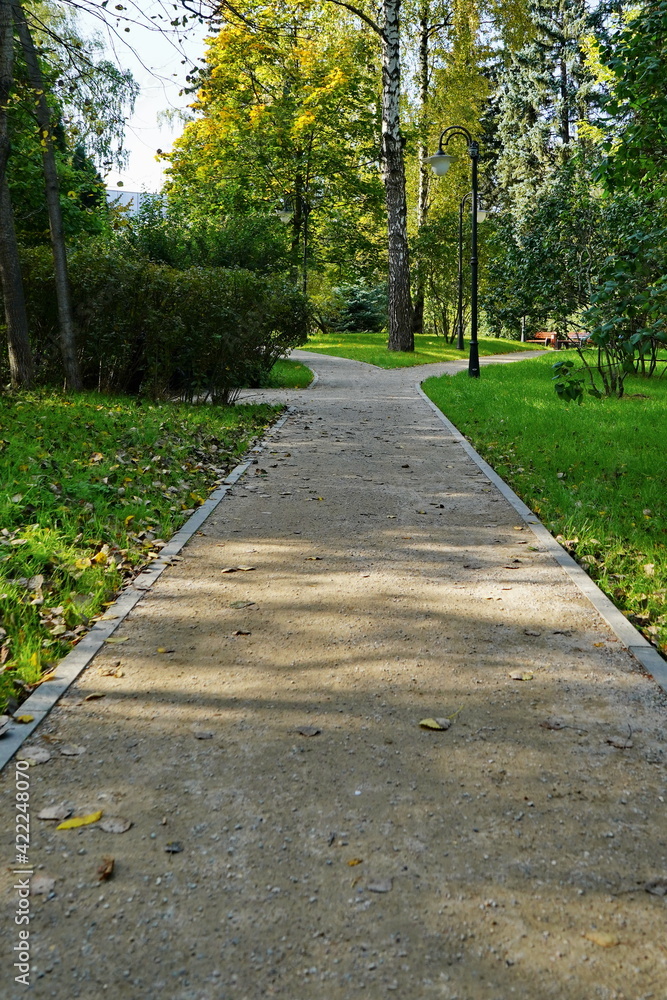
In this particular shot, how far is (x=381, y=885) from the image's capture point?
2.69 m

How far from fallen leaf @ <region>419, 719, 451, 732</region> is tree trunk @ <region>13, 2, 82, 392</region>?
11.2m

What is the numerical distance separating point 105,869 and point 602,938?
1.55 m

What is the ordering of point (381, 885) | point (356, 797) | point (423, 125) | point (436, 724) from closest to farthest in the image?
point (381, 885) → point (356, 797) → point (436, 724) → point (423, 125)

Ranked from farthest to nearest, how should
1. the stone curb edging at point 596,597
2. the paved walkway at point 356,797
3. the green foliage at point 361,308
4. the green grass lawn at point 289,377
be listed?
the green foliage at point 361,308, the green grass lawn at point 289,377, the stone curb edging at point 596,597, the paved walkway at point 356,797

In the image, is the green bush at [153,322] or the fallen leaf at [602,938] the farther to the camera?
the green bush at [153,322]

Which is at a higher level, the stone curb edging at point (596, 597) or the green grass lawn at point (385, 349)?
the green grass lawn at point (385, 349)

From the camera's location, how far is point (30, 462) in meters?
8.23

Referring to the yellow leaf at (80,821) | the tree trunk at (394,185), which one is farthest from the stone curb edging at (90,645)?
the tree trunk at (394,185)

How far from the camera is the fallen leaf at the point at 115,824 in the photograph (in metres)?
3.00

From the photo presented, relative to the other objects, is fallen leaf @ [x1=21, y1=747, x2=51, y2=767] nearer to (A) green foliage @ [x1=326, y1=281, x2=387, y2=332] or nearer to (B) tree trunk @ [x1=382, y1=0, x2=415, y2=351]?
(B) tree trunk @ [x1=382, y1=0, x2=415, y2=351]

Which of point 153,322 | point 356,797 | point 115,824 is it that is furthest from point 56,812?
point 153,322

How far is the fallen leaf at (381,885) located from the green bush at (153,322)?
1126 centimetres

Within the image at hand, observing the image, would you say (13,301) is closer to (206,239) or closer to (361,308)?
(206,239)

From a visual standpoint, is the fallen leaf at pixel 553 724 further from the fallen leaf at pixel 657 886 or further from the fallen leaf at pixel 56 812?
the fallen leaf at pixel 56 812
